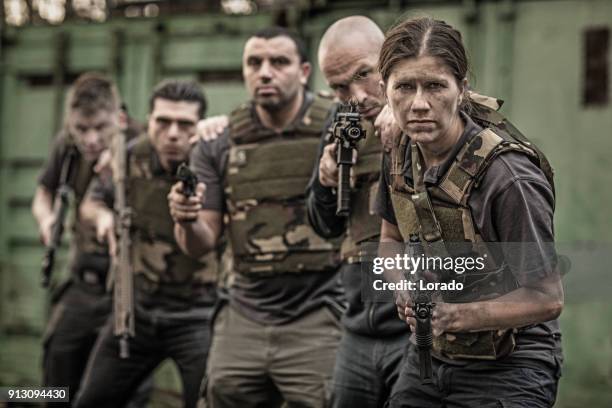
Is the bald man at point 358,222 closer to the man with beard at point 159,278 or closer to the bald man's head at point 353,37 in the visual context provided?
the bald man's head at point 353,37

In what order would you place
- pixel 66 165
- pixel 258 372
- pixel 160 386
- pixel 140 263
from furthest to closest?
pixel 160 386
pixel 66 165
pixel 140 263
pixel 258 372

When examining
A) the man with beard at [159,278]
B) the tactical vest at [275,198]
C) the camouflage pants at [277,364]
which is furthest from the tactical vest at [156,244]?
the camouflage pants at [277,364]

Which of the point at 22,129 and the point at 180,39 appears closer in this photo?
the point at 180,39

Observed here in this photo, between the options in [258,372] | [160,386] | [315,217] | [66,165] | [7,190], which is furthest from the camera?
[7,190]

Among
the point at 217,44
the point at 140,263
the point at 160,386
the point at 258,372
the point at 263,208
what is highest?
the point at 217,44

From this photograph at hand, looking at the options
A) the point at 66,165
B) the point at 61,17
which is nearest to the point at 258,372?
the point at 66,165

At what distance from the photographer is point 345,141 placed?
3758 millimetres

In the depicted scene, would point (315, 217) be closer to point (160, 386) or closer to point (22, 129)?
point (160, 386)

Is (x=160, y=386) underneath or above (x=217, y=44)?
underneath

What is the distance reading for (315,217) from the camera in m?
4.22

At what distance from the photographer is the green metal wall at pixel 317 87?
686cm

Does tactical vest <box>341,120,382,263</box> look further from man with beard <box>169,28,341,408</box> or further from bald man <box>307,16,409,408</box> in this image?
man with beard <box>169,28,341,408</box>

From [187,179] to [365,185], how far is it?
0.78 m

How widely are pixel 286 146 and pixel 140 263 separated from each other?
1362 millimetres
